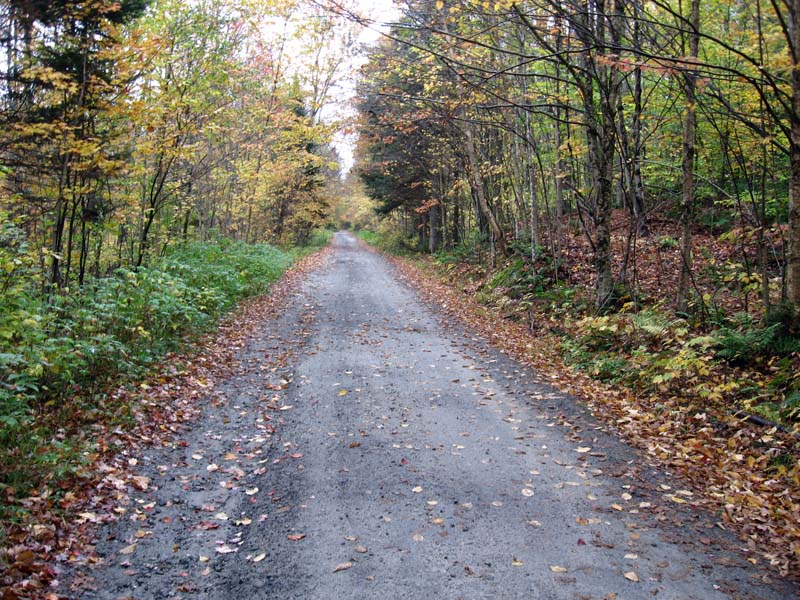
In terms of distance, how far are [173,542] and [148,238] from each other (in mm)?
12725

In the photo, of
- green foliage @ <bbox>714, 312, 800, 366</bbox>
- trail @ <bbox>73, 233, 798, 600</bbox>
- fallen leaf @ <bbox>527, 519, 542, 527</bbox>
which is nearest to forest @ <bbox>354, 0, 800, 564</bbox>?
green foliage @ <bbox>714, 312, 800, 366</bbox>

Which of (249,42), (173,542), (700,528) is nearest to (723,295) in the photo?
(700,528)

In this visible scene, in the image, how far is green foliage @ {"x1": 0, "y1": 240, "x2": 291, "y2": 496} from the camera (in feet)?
17.1

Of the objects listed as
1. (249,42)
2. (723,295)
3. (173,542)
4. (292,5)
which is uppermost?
(249,42)

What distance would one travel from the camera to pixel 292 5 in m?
10.6

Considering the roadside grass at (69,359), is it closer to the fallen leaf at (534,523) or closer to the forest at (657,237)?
the fallen leaf at (534,523)

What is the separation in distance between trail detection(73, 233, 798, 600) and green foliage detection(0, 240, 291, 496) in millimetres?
1070

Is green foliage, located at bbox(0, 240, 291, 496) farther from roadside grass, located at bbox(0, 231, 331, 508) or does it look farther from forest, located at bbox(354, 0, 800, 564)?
forest, located at bbox(354, 0, 800, 564)

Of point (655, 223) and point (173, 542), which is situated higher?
point (655, 223)

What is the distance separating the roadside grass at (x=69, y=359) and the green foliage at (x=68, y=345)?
0.01 m

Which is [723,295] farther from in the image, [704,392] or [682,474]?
[682,474]

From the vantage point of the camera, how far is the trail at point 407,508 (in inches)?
152

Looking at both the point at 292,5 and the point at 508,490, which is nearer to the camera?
Result: the point at 508,490

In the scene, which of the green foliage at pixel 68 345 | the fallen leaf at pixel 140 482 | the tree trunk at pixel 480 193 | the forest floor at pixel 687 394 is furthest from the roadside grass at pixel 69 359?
the tree trunk at pixel 480 193
